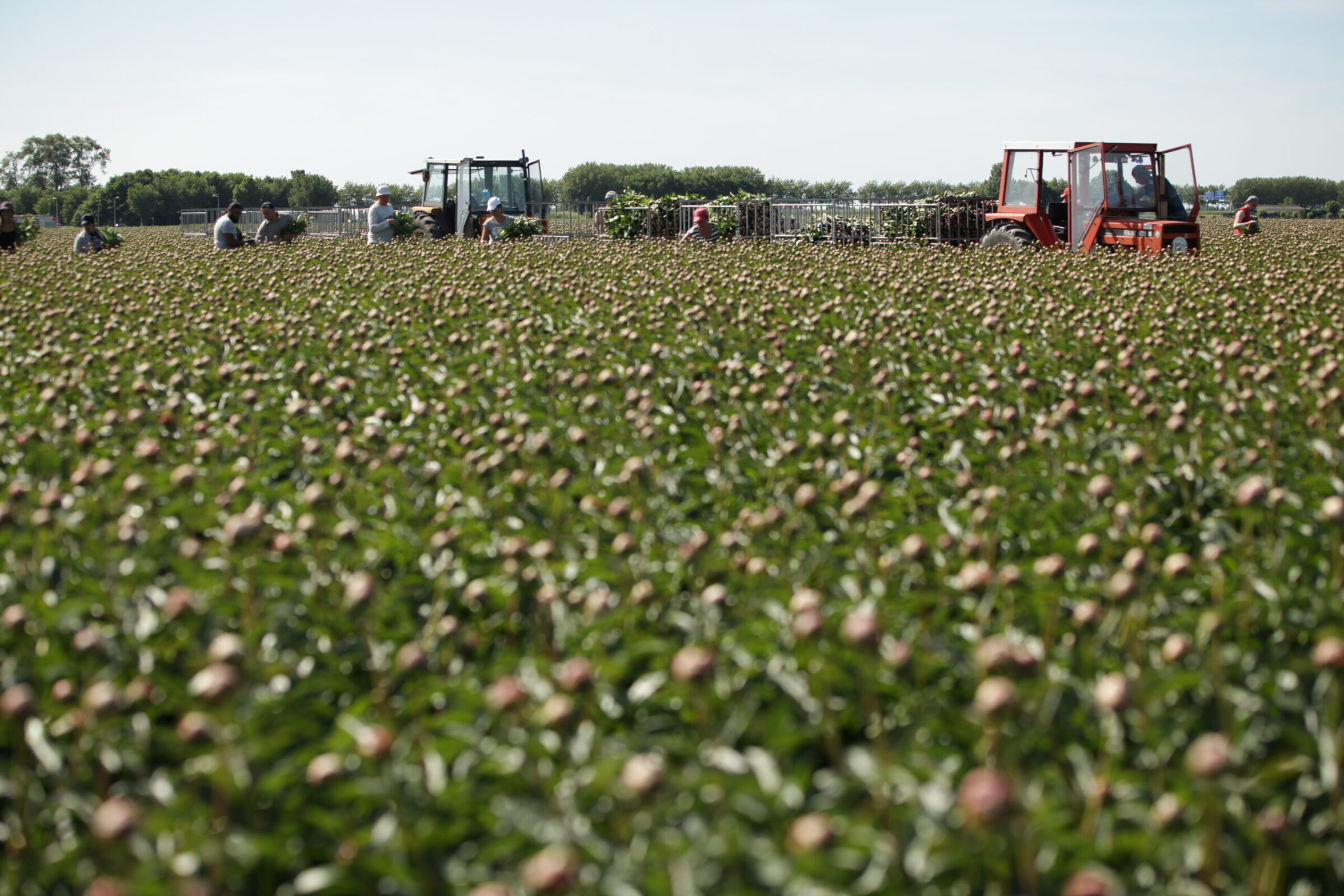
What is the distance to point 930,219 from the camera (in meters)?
23.4

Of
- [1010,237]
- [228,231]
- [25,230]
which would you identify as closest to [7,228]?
[228,231]

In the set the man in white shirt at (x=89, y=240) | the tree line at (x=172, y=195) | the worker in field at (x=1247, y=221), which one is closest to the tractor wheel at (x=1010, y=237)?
the worker in field at (x=1247, y=221)

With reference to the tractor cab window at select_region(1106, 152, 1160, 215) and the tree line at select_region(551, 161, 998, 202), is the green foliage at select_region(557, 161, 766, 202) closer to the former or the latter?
the tree line at select_region(551, 161, 998, 202)

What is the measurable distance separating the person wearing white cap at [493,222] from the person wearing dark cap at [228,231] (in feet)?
13.5

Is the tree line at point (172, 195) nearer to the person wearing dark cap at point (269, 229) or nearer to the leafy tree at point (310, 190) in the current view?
the leafy tree at point (310, 190)

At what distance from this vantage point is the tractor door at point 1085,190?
1698 cm

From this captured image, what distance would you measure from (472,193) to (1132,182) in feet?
48.2

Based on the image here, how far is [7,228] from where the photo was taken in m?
17.9

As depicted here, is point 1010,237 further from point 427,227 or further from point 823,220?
point 427,227

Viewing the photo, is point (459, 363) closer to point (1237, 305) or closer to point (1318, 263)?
point (1237, 305)

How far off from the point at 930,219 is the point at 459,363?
19.2 metres

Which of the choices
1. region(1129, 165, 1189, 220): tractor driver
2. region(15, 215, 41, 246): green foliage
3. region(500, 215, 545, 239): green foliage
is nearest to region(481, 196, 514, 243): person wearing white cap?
region(500, 215, 545, 239): green foliage

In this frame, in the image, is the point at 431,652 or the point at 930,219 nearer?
the point at 431,652

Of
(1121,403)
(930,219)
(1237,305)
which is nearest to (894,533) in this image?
(1121,403)
